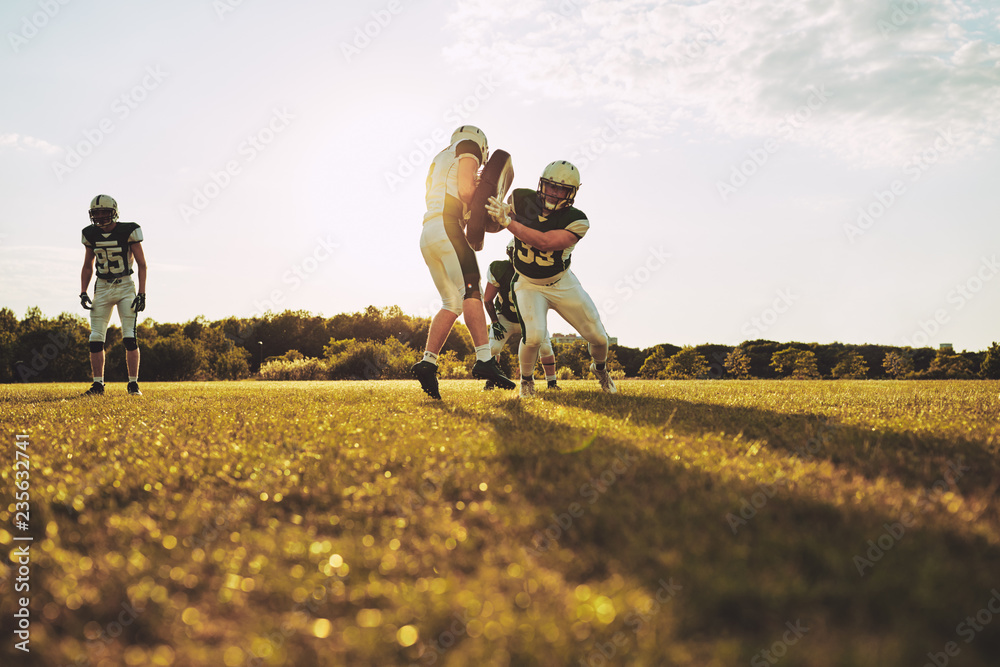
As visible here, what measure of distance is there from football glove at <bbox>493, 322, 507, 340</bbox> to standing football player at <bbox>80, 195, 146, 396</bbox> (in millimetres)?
6041

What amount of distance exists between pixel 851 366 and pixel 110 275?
30729 mm

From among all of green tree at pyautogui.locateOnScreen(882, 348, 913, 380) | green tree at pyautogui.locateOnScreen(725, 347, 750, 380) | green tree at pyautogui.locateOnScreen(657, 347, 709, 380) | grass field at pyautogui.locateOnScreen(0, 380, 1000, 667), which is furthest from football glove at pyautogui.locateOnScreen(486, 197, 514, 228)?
green tree at pyautogui.locateOnScreen(882, 348, 913, 380)

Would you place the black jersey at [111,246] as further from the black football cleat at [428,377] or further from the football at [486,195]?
the football at [486,195]

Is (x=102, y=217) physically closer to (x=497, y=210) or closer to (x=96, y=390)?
(x=96, y=390)

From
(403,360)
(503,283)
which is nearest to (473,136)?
(503,283)

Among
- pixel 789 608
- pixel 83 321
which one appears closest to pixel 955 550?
pixel 789 608

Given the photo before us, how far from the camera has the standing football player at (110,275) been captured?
8.97 m

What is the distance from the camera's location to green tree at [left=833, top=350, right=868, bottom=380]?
26.8m

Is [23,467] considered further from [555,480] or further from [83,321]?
[83,321]

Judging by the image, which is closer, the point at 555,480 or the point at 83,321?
the point at 555,480

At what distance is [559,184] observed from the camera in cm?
666

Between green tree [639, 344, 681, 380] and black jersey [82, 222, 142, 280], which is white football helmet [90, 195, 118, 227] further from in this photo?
green tree [639, 344, 681, 380]

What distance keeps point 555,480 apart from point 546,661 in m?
1.22

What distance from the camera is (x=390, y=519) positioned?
1866 millimetres
